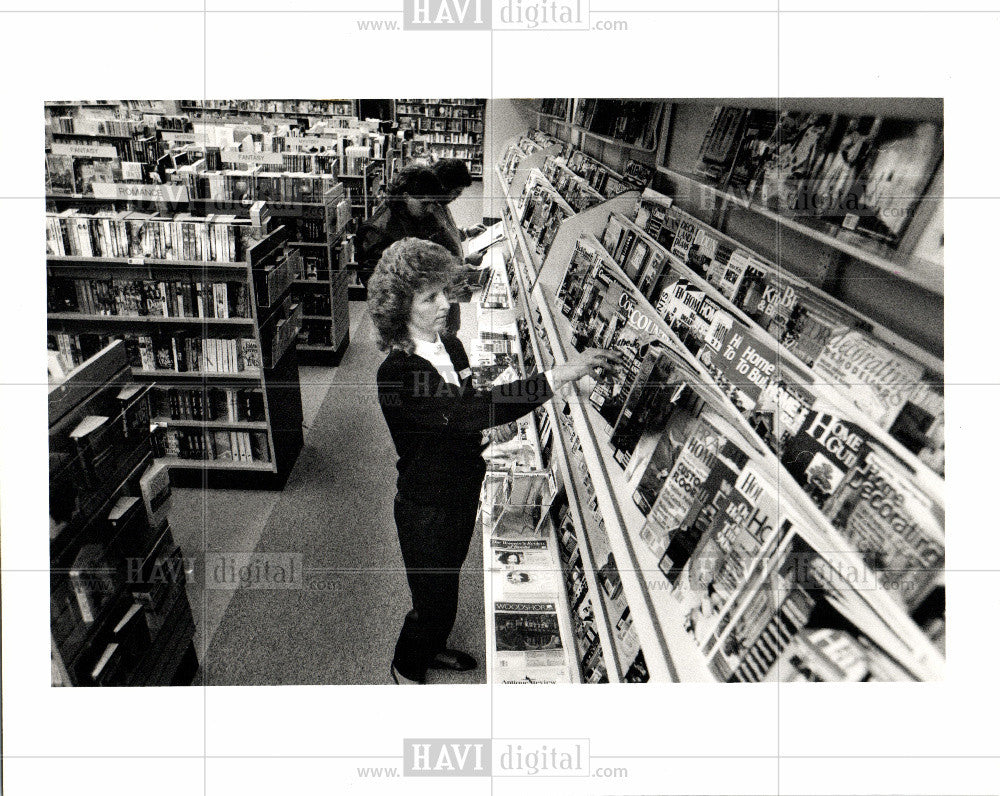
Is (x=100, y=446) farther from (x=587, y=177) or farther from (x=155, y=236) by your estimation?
(x=587, y=177)

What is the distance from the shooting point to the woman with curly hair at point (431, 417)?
1.40 metres

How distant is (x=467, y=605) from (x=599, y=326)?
73 centimetres

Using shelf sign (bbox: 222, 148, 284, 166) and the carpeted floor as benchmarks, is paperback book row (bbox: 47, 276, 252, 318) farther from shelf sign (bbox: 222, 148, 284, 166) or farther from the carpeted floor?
shelf sign (bbox: 222, 148, 284, 166)

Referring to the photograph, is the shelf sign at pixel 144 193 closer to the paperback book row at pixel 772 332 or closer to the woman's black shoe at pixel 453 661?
the paperback book row at pixel 772 332

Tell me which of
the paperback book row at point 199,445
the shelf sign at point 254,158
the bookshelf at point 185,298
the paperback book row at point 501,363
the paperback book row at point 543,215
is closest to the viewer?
the paperback book row at point 501,363

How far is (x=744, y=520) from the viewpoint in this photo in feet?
3.43

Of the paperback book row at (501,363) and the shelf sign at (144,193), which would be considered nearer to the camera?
the paperback book row at (501,363)

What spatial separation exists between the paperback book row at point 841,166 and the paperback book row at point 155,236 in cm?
210

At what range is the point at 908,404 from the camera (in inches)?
37.4

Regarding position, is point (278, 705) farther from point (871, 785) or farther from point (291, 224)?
point (291, 224)

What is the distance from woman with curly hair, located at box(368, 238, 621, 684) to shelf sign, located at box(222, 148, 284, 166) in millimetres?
3330

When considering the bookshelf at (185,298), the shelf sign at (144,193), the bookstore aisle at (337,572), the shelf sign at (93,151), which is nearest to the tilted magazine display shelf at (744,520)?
the bookstore aisle at (337,572)

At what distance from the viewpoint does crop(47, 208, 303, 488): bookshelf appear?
8.13 feet

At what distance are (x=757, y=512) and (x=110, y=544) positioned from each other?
1487 millimetres
